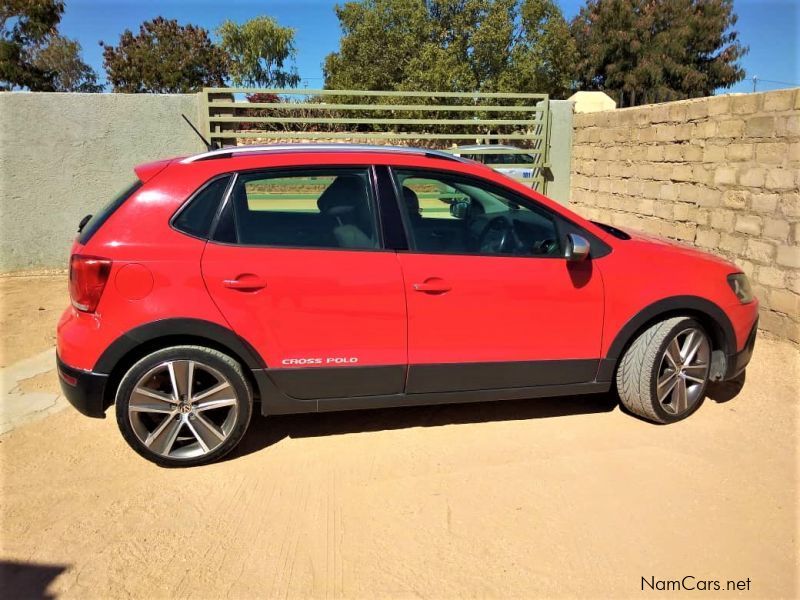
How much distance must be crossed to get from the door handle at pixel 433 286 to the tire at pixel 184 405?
3.60 ft

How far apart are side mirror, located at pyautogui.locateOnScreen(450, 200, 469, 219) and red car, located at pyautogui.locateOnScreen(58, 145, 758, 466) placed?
0.42 feet

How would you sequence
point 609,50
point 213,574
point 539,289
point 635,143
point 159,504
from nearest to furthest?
point 213,574
point 159,504
point 539,289
point 635,143
point 609,50

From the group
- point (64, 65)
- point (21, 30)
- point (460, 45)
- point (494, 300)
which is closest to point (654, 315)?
point (494, 300)

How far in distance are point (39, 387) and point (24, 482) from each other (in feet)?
4.71

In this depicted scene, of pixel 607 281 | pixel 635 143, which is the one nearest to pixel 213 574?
pixel 607 281

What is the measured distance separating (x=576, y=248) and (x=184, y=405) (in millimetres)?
2368

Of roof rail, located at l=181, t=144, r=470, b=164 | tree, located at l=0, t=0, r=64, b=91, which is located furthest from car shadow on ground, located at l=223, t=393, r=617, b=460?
tree, located at l=0, t=0, r=64, b=91

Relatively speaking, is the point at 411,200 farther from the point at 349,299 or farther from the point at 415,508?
the point at 415,508

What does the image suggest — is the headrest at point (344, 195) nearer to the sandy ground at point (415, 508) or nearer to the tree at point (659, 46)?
the sandy ground at point (415, 508)

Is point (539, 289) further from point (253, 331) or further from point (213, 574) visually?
point (213, 574)

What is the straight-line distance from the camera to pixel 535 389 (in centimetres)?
387

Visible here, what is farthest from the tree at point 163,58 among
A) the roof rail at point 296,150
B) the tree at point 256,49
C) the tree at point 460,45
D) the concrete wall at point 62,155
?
the roof rail at point 296,150

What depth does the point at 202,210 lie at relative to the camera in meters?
3.46

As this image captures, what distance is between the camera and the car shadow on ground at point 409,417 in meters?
4.03
